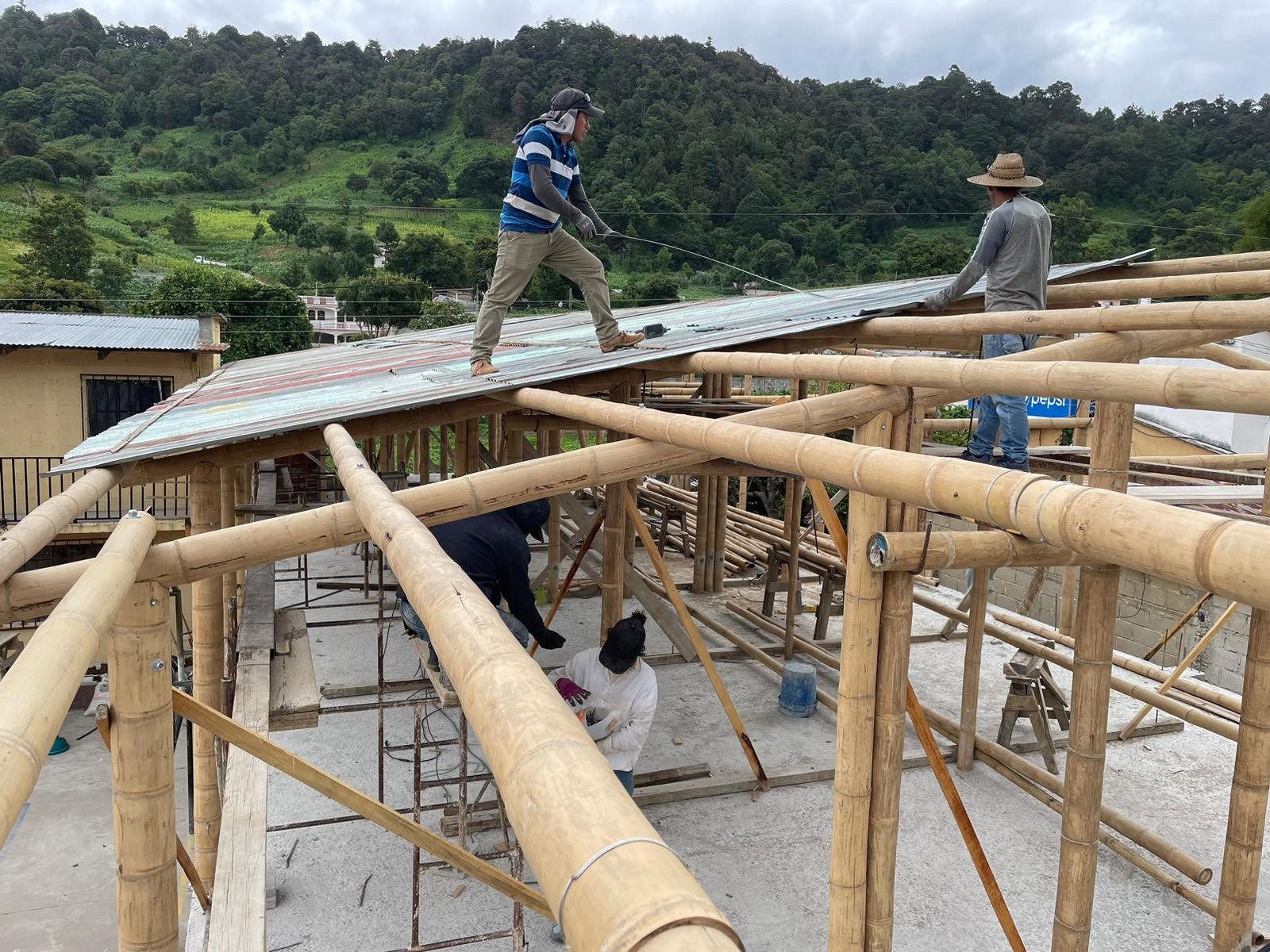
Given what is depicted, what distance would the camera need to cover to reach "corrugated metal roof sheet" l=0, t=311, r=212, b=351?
15.6m

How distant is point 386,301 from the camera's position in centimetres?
3853

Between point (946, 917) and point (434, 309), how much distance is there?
117ft

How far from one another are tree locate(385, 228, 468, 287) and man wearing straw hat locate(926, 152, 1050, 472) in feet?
140

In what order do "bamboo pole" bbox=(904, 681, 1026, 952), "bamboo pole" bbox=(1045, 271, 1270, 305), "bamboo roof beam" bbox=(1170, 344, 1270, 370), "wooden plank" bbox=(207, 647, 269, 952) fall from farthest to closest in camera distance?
"bamboo roof beam" bbox=(1170, 344, 1270, 370) → "bamboo pole" bbox=(1045, 271, 1270, 305) → "wooden plank" bbox=(207, 647, 269, 952) → "bamboo pole" bbox=(904, 681, 1026, 952)

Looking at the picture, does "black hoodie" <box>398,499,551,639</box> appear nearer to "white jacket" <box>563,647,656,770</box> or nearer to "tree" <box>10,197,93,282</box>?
"white jacket" <box>563,647,656,770</box>

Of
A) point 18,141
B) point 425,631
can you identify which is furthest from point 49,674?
point 18,141

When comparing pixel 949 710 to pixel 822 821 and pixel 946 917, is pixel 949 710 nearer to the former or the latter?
pixel 822 821

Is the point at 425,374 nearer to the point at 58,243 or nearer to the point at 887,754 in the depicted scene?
the point at 887,754

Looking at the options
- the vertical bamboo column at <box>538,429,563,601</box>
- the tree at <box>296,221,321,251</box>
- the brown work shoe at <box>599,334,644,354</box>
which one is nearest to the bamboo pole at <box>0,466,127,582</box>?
the brown work shoe at <box>599,334,644,354</box>

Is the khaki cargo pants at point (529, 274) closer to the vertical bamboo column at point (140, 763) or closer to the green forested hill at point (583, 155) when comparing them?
the vertical bamboo column at point (140, 763)

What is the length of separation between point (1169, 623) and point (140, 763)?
35.2 ft

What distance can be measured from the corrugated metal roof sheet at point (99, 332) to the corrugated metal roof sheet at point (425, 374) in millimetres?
8310

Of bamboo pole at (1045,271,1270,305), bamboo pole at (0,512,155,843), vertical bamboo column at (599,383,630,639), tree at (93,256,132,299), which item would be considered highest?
tree at (93,256,132,299)

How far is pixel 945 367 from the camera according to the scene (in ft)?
9.24
